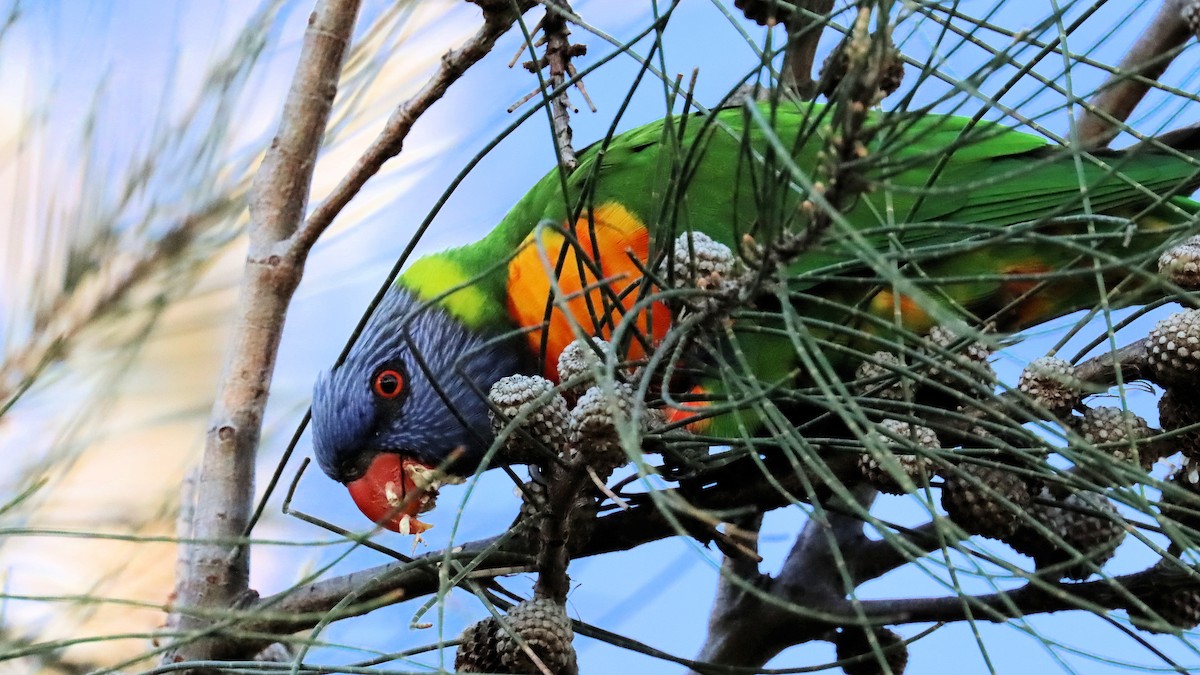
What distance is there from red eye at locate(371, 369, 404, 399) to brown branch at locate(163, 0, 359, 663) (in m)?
0.39

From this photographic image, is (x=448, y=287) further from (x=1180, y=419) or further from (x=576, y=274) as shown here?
(x=1180, y=419)

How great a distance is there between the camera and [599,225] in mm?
1515

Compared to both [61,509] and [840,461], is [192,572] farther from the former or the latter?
[840,461]

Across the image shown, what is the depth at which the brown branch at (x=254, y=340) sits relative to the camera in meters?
1.21

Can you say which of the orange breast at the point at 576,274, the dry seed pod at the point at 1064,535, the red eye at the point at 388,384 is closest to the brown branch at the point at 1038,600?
the dry seed pod at the point at 1064,535

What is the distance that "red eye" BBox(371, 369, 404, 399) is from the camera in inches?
67.3

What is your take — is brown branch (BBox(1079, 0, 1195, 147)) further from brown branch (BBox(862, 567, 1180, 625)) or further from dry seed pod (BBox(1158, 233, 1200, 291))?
brown branch (BBox(862, 567, 1180, 625))

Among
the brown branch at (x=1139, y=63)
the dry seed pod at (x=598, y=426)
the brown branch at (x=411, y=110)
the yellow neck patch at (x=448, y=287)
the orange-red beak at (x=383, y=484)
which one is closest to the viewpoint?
the dry seed pod at (x=598, y=426)

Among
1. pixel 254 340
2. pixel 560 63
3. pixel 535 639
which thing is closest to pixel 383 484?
pixel 254 340

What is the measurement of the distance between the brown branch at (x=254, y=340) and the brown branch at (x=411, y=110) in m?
0.07

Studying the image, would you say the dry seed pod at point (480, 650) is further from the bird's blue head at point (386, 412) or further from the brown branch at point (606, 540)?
the bird's blue head at point (386, 412)

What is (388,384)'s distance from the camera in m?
1.72

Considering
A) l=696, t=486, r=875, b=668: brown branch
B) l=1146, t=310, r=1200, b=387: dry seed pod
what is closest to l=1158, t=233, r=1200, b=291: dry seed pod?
l=1146, t=310, r=1200, b=387: dry seed pod

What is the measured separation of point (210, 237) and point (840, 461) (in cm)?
92
